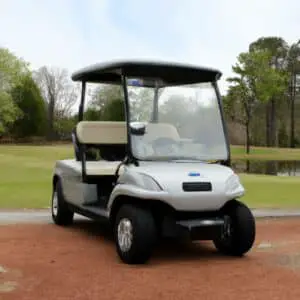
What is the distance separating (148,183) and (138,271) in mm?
1036

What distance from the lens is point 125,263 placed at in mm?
7000

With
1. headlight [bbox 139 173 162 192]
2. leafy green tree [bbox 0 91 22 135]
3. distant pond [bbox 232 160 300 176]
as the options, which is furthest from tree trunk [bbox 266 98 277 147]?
headlight [bbox 139 173 162 192]

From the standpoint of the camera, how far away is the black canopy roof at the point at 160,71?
25.8 feet

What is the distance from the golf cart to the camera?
23.0ft

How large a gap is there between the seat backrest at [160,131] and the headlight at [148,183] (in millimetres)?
863

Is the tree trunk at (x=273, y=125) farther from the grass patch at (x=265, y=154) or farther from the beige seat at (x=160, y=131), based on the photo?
the beige seat at (x=160, y=131)

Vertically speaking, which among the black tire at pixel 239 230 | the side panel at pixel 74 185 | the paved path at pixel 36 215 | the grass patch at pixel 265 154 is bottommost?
the grass patch at pixel 265 154

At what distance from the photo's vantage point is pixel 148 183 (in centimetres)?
701

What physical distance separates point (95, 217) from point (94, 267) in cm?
156

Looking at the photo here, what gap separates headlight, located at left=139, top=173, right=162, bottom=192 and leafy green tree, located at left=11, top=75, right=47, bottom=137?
63247 millimetres

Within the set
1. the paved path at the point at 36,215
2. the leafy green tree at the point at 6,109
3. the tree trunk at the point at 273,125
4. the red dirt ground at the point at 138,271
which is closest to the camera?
the red dirt ground at the point at 138,271

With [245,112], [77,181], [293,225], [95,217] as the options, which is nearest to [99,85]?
[77,181]

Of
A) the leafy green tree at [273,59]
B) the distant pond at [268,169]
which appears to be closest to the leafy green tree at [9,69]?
the leafy green tree at [273,59]

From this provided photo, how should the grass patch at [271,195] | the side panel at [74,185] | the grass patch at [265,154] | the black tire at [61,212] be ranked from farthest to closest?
the grass patch at [265,154]
the grass patch at [271,195]
the black tire at [61,212]
the side panel at [74,185]
